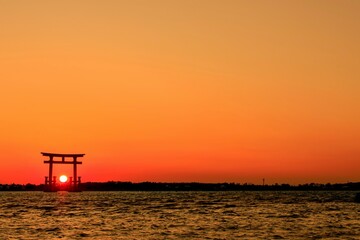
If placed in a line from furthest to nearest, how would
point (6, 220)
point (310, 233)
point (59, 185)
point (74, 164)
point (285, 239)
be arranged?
1. point (59, 185)
2. point (74, 164)
3. point (6, 220)
4. point (310, 233)
5. point (285, 239)

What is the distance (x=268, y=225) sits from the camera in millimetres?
45938

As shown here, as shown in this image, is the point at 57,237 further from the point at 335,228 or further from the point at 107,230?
the point at 335,228

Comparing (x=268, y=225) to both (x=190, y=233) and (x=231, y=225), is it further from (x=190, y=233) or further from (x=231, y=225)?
(x=190, y=233)

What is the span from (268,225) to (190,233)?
26.5 ft

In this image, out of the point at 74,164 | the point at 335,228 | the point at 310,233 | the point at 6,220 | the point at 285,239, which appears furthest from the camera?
the point at 74,164

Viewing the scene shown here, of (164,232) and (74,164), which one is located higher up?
(74,164)

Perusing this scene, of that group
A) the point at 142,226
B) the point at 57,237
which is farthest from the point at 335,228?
the point at 57,237

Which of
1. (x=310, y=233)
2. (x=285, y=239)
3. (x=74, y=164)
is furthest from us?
(x=74, y=164)

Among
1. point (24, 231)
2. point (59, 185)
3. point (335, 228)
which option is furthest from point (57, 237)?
point (59, 185)

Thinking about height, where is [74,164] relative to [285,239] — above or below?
above

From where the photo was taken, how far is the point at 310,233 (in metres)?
40.2

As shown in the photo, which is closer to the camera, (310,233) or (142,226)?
(310,233)

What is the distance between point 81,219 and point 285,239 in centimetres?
2214

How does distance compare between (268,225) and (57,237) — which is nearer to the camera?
(57,237)
